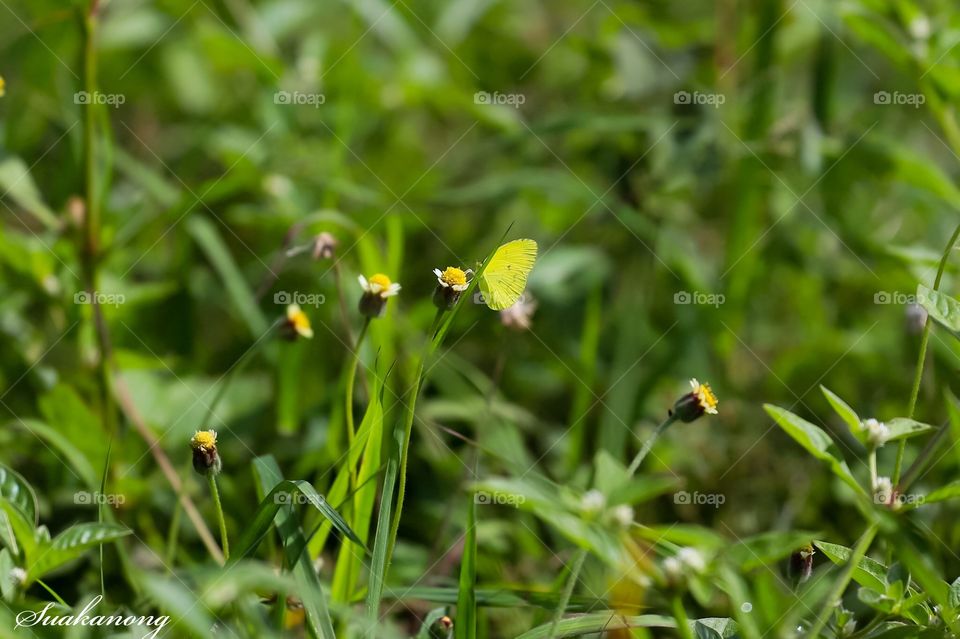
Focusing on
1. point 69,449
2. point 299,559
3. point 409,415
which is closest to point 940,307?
point 409,415

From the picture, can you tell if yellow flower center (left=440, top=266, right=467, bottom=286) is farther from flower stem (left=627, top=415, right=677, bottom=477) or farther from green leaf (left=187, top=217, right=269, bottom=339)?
green leaf (left=187, top=217, right=269, bottom=339)

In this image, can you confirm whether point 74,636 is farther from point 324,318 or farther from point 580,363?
point 580,363
